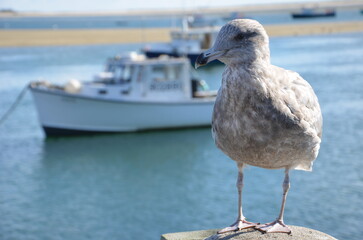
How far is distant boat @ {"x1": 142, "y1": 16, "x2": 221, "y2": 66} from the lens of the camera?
42.6 m

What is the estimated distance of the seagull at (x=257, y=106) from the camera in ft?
12.7

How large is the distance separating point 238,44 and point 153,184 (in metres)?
13.3

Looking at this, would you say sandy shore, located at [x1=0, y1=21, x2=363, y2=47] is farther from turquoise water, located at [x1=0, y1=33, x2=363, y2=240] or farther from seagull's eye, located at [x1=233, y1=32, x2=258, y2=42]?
seagull's eye, located at [x1=233, y1=32, x2=258, y2=42]

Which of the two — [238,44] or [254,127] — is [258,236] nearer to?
[254,127]

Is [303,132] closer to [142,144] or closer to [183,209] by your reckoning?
[183,209]

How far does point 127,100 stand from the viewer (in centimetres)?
2058

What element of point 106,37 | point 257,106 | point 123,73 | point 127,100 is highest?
point 257,106

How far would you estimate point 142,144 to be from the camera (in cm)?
2122

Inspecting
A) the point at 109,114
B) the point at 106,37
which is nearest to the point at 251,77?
the point at 109,114

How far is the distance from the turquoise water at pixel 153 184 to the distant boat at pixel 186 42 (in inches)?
689

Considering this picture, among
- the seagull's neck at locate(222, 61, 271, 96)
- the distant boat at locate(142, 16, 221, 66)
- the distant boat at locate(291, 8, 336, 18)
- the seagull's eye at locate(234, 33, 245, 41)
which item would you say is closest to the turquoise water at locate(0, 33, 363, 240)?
the seagull's neck at locate(222, 61, 271, 96)

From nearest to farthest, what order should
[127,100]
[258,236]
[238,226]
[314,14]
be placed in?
[258,236]
[238,226]
[127,100]
[314,14]

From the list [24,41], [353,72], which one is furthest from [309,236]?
[24,41]

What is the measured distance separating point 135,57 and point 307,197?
8.71 meters
